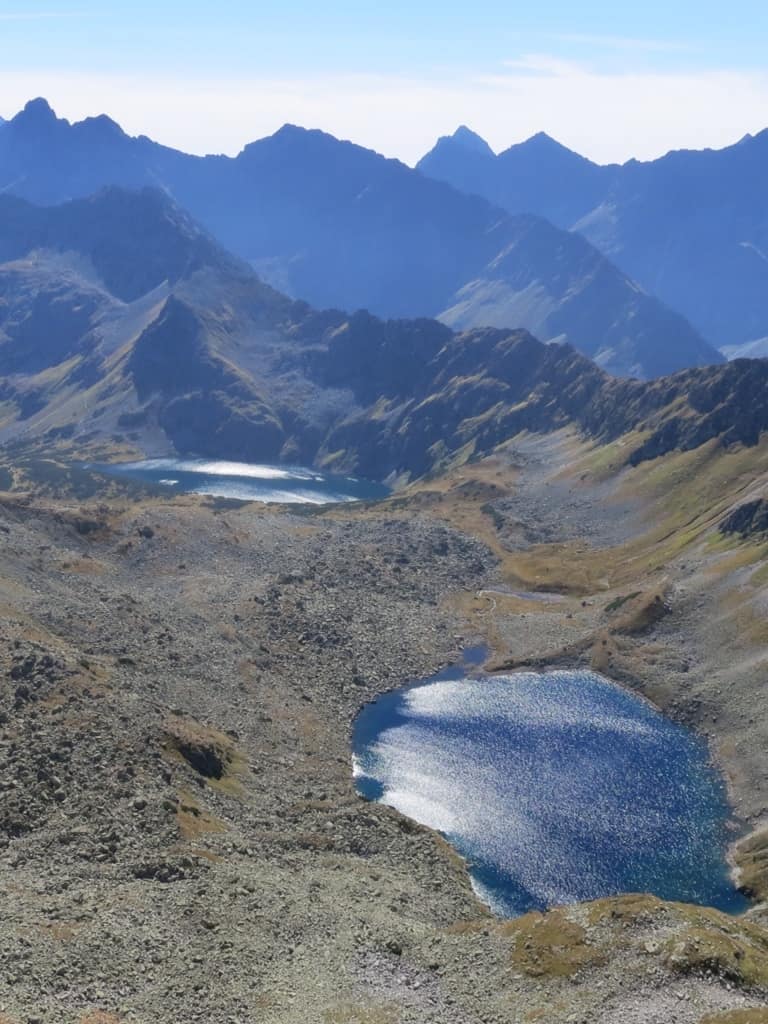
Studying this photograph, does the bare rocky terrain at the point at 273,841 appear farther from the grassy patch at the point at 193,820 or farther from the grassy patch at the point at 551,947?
the grassy patch at the point at 193,820

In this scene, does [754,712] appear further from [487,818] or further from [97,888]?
[97,888]

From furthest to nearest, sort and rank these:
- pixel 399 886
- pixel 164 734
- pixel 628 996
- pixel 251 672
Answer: pixel 251 672 → pixel 164 734 → pixel 399 886 → pixel 628 996

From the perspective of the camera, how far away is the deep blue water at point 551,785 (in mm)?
110562

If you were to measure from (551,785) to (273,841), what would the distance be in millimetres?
42950

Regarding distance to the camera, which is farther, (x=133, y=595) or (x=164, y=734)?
(x=133, y=595)

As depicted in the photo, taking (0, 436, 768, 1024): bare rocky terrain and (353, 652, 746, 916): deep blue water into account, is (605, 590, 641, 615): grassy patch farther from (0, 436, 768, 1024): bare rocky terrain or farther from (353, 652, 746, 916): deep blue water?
(353, 652, 746, 916): deep blue water

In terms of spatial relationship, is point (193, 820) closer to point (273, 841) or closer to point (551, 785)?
point (273, 841)

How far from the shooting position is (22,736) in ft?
349

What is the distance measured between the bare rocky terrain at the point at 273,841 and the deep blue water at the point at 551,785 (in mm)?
4832

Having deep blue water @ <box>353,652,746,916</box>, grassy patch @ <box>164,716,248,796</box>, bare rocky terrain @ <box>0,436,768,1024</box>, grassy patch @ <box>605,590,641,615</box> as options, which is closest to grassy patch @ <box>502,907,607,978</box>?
bare rocky terrain @ <box>0,436,768,1024</box>

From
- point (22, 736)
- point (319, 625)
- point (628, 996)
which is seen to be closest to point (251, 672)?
point (319, 625)

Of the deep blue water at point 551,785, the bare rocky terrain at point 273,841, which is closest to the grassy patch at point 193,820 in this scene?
the bare rocky terrain at point 273,841

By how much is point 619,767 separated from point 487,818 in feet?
80.7

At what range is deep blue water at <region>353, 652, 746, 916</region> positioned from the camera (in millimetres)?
110562
